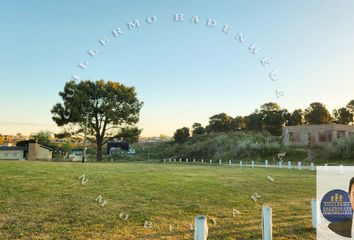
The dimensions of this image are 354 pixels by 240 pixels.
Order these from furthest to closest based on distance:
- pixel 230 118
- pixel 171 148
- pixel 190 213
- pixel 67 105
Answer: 1. pixel 230 118
2. pixel 171 148
3. pixel 67 105
4. pixel 190 213

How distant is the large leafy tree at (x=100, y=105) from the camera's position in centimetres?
2430

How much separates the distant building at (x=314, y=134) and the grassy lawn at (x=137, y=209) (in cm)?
3129

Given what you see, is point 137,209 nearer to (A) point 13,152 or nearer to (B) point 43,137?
(A) point 13,152

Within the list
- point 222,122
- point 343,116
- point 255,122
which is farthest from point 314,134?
point 343,116

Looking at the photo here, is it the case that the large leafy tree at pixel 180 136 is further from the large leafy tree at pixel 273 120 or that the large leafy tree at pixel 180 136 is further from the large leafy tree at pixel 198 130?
the large leafy tree at pixel 273 120

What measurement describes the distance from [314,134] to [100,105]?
90.2ft

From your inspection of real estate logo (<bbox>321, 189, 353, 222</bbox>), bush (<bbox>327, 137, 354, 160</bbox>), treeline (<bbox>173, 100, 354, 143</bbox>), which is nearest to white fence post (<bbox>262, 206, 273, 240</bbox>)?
real estate logo (<bbox>321, 189, 353, 222</bbox>)

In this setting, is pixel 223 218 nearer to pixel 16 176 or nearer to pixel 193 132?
pixel 16 176

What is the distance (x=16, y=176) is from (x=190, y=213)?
298 inches

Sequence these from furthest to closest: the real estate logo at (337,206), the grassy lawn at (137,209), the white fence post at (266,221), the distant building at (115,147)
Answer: the distant building at (115,147), the real estate logo at (337,206), the grassy lawn at (137,209), the white fence post at (266,221)

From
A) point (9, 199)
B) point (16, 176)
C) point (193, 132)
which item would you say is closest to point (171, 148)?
point (193, 132)

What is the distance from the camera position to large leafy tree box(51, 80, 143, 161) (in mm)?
24297

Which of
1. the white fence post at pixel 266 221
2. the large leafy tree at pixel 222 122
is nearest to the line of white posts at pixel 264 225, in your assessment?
the white fence post at pixel 266 221

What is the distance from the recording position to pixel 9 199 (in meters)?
8.27
